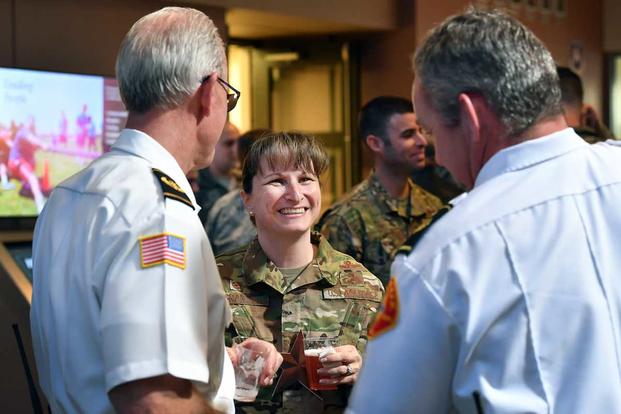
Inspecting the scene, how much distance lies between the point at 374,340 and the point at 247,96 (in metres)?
6.86

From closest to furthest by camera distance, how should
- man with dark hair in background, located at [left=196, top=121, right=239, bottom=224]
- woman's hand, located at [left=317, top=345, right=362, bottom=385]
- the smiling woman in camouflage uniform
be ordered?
woman's hand, located at [left=317, top=345, right=362, bottom=385]
the smiling woman in camouflage uniform
man with dark hair in background, located at [left=196, top=121, right=239, bottom=224]

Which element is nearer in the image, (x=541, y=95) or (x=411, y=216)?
(x=541, y=95)

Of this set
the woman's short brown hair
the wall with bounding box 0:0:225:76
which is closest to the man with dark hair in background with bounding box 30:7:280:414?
the woman's short brown hair

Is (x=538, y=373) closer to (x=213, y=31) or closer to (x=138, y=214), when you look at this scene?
(x=138, y=214)

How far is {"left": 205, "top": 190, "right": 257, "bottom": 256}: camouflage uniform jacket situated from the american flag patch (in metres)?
2.90

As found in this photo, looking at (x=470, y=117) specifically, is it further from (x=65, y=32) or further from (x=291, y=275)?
(x=65, y=32)

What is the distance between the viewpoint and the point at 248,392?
7.34 feet

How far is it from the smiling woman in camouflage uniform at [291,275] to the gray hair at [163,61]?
94 centimetres

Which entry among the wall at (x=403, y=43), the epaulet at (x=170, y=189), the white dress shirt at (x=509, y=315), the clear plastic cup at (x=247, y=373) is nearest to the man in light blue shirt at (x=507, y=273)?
the white dress shirt at (x=509, y=315)

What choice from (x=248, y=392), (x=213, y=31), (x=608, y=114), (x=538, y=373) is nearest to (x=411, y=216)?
(x=248, y=392)

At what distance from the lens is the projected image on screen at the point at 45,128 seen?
4758mm

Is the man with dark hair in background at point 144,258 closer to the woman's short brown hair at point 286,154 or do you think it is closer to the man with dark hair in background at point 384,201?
the woman's short brown hair at point 286,154

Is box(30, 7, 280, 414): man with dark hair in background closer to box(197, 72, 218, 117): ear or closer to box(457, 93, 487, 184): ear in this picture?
box(197, 72, 218, 117): ear

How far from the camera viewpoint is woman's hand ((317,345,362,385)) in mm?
2352
